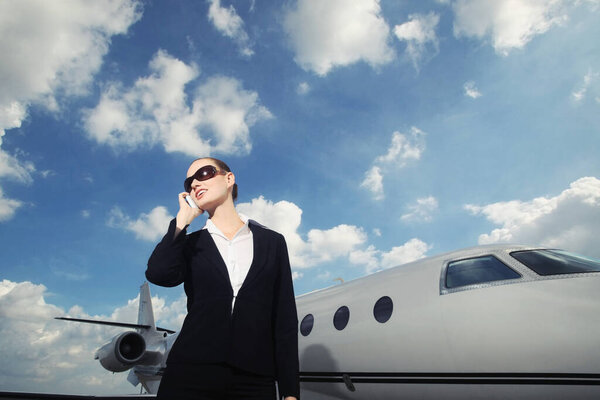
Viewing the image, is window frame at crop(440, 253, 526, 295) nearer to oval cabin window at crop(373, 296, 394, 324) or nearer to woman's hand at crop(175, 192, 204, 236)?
oval cabin window at crop(373, 296, 394, 324)

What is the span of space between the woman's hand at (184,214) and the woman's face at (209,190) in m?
0.12

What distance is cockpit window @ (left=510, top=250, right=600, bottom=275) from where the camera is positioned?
484 cm

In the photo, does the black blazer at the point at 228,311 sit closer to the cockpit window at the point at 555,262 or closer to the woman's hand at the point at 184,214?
the woman's hand at the point at 184,214

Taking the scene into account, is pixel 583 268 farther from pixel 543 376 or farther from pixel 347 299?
pixel 347 299

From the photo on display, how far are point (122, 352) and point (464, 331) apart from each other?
39.2 feet

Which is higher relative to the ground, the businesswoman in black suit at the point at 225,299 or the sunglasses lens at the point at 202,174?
the sunglasses lens at the point at 202,174

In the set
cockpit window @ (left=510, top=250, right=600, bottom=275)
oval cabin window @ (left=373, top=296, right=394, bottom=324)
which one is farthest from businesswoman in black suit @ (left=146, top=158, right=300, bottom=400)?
cockpit window @ (left=510, top=250, right=600, bottom=275)

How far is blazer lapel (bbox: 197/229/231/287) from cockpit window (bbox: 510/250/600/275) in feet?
13.9

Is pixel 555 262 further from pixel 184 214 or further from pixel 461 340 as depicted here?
pixel 184 214

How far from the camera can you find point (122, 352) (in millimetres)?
13102

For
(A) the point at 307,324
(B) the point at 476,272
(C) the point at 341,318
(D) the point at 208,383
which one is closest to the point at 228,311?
(D) the point at 208,383

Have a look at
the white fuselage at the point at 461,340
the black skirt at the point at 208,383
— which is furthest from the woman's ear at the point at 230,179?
the white fuselage at the point at 461,340

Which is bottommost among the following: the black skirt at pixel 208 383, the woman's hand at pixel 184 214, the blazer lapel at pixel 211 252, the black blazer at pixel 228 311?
the black skirt at pixel 208 383

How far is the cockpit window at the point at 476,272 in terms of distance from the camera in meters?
5.20
